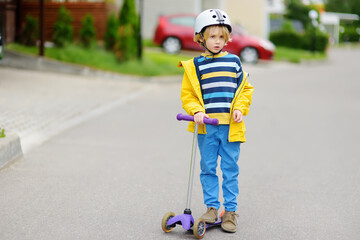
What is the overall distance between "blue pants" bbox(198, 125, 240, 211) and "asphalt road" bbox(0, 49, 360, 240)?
0.27 metres

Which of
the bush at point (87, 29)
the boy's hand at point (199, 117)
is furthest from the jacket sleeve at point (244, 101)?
the bush at point (87, 29)

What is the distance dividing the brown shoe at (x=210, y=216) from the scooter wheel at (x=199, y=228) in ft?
0.63

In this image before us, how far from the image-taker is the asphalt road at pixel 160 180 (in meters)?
4.72

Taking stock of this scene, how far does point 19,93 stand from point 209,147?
784cm

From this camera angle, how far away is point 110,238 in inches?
173

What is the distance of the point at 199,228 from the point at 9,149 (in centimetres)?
298

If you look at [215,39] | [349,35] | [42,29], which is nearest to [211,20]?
[215,39]

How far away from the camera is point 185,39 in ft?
78.0

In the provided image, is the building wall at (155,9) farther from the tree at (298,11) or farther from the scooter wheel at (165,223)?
the tree at (298,11)

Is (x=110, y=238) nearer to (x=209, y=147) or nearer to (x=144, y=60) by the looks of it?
(x=209, y=147)

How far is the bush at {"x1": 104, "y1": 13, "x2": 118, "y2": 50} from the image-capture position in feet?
57.4

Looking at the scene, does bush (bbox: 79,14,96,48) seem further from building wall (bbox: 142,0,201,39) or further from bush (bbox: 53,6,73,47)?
building wall (bbox: 142,0,201,39)

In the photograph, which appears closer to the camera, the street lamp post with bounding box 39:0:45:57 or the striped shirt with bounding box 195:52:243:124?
the striped shirt with bounding box 195:52:243:124

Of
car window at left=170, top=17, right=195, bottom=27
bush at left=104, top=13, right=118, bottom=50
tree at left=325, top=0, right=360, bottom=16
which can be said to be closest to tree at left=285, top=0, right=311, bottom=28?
tree at left=325, top=0, right=360, bottom=16
